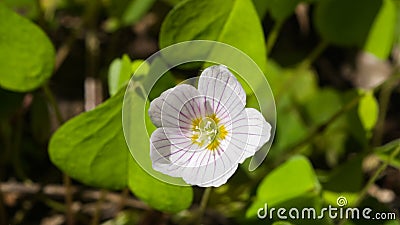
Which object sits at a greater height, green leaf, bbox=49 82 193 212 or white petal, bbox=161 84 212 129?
white petal, bbox=161 84 212 129

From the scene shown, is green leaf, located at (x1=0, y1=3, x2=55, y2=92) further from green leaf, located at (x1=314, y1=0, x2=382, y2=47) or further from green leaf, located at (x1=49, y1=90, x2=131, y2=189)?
green leaf, located at (x1=314, y1=0, x2=382, y2=47)

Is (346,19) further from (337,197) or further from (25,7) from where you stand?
(25,7)

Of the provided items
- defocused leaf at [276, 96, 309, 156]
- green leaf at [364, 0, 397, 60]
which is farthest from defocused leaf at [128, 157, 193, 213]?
green leaf at [364, 0, 397, 60]

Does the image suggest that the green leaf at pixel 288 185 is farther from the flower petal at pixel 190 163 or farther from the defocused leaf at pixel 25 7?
the defocused leaf at pixel 25 7

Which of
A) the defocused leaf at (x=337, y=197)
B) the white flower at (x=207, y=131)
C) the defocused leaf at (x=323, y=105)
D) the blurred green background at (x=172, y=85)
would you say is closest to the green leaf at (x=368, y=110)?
the blurred green background at (x=172, y=85)

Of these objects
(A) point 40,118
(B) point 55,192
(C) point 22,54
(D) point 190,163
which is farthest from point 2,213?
(D) point 190,163
